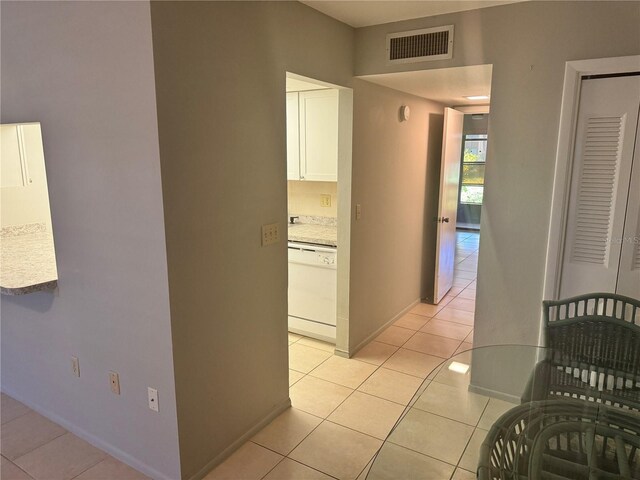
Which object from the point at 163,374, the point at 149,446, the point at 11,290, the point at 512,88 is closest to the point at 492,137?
the point at 512,88

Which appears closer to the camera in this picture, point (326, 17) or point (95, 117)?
point (95, 117)

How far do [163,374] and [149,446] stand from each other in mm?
450

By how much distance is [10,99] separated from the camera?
2322 millimetres

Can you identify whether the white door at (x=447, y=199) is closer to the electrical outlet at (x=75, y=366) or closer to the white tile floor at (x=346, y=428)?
the white tile floor at (x=346, y=428)

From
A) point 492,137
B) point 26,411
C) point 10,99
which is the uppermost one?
point 10,99

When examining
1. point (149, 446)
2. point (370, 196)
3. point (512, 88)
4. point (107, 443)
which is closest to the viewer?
point (149, 446)

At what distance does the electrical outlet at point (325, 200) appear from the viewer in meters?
4.17

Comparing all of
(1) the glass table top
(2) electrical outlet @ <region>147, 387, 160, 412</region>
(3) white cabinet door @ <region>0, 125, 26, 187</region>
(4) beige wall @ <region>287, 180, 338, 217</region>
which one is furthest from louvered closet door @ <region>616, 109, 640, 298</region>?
(3) white cabinet door @ <region>0, 125, 26, 187</region>

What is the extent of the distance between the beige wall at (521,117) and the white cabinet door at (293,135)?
1093mm

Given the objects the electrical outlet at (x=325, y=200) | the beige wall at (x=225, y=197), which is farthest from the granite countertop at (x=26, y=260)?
the electrical outlet at (x=325, y=200)

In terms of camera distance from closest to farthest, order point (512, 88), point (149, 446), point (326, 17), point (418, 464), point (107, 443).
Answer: point (418, 464) < point (149, 446) < point (107, 443) < point (512, 88) < point (326, 17)

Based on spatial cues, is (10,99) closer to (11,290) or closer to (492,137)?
(11,290)

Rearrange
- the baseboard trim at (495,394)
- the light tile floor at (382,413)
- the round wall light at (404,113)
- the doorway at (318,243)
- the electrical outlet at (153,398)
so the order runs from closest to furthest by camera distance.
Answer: the light tile floor at (382,413) < the baseboard trim at (495,394) < the electrical outlet at (153,398) < the doorway at (318,243) < the round wall light at (404,113)

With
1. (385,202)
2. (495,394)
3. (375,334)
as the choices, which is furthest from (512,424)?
(385,202)
